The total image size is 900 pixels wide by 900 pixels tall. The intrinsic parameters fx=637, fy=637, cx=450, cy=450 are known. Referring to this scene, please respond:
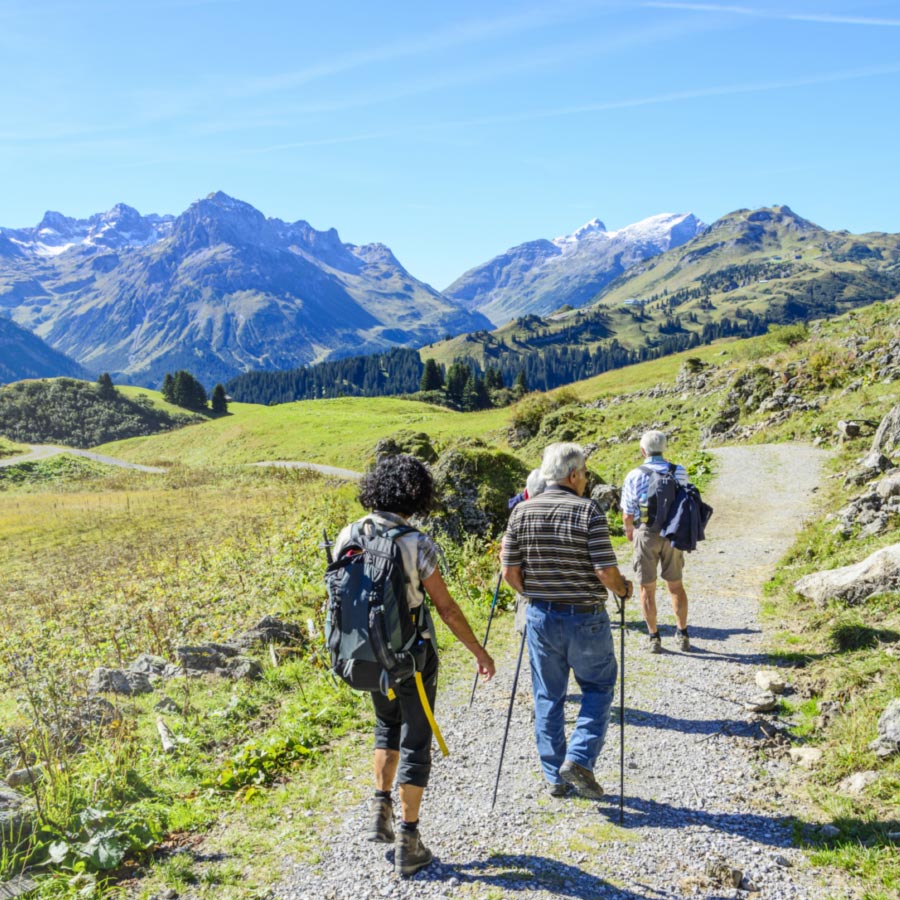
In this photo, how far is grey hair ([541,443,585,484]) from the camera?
575cm

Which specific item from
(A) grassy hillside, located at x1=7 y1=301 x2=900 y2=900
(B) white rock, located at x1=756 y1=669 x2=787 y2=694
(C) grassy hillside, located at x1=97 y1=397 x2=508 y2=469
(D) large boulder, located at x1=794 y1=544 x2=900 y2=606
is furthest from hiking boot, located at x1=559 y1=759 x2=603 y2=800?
(C) grassy hillside, located at x1=97 y1=397 x2=508 y2=469

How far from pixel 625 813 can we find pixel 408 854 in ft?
6.51

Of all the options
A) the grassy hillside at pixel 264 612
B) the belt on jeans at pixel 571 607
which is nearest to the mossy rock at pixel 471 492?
the grassy hillside at pixel 264 612

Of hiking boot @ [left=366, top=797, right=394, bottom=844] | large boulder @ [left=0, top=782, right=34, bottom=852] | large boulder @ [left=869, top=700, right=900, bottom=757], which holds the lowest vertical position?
large boulder @ [left=0, top=782, right=34, bottom=852]

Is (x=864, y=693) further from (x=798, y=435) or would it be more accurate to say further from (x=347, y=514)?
(x=798, y=435)

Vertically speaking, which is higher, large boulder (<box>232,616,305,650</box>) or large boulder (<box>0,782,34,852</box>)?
large boulder (<box>0,782,34,852</box>)

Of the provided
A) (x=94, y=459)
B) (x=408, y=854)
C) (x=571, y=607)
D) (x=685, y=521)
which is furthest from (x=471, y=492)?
(x=94, y=459)

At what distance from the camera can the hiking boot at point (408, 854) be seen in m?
4.92

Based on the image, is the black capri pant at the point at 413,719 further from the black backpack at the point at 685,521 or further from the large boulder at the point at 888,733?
the black backpack at the point at 685,521

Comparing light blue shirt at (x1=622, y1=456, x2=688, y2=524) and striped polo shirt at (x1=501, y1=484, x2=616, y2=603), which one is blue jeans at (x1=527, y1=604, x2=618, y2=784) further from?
light blue shirt at (x1=622, y1=456, x2=688, y2=524)

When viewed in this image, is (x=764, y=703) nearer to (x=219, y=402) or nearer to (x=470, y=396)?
(x=470, y=396)

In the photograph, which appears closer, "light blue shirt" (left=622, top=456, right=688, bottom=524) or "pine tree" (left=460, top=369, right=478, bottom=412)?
"light blue shirt" (left=622, top=456, right=688, bottom=524)

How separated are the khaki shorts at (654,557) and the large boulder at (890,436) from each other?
32.9 ft

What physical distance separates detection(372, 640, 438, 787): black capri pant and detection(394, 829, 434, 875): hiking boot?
0.42 m
